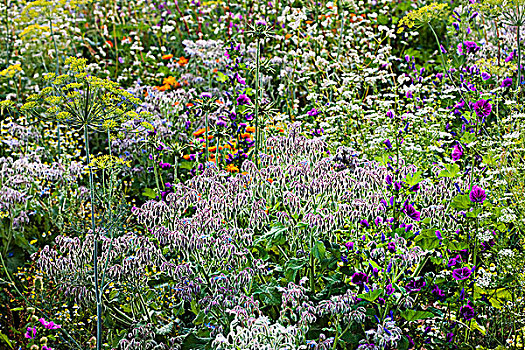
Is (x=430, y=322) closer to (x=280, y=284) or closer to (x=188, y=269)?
(x=280, y=284)

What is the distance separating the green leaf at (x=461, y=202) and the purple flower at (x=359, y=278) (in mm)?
816

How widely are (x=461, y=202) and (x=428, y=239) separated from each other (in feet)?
1.29

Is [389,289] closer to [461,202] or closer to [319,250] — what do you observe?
[319,250]

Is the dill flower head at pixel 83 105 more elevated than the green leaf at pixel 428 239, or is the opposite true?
the dill flower head at pixel 83 105

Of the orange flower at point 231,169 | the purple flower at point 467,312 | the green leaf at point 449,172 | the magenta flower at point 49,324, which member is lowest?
the magenta flower at point 49,324

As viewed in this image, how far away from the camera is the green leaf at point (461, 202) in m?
3.62

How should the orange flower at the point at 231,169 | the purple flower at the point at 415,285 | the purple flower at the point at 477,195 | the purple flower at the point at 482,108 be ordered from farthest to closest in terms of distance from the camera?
the orange flower at the point at 231,169 → the purple flower at the point at 482,108 → the purple flower at the point at 477,195 → the purple flower at the point at 415,285

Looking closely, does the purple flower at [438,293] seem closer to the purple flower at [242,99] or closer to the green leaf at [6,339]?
the purple flower at [242,99]

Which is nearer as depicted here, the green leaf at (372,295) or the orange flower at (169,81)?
the green leaf at (372,295)

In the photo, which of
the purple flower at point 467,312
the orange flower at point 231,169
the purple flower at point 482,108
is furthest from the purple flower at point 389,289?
the orange flower at point 231,169

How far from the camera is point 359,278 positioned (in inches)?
126

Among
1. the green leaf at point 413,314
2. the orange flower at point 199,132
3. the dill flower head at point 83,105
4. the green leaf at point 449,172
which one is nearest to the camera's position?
the dill flower head at point 83,105

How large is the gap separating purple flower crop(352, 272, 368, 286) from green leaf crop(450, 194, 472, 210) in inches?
32.1

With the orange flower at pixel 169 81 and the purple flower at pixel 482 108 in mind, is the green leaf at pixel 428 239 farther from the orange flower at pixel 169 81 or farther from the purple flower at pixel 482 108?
the orange flower at pixel 169 81
